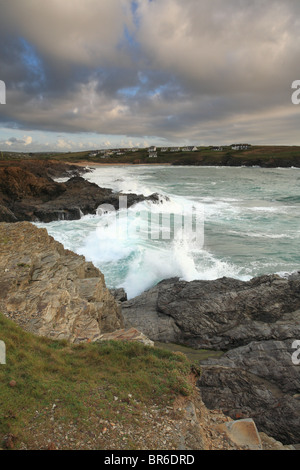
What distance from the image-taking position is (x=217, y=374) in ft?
25.4

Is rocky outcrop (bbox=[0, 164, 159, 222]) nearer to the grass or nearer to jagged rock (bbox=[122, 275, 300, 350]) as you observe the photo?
jagged rock (bbox=[122, 275, 300, 350])

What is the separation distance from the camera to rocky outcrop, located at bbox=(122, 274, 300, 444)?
696cm

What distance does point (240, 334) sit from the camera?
10180 mm

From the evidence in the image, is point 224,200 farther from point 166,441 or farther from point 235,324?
point 166,441

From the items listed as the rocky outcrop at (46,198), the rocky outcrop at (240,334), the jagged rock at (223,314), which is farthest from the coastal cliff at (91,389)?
the rocky outcrop at (46,198)

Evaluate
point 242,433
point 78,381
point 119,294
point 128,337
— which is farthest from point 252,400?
point 119,294

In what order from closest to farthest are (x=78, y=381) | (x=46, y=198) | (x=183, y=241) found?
(x=78, y=381) < (x=183, y=241) < (x=46, y=198)

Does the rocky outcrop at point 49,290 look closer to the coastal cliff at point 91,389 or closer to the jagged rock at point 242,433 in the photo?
the coastal cliff at point 91,389

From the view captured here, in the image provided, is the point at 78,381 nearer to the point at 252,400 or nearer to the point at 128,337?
the point at 128,337

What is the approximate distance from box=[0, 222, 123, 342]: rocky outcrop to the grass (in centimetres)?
108

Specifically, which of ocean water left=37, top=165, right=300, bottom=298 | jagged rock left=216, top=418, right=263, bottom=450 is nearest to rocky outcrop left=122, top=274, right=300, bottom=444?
jagged rock left=216, top=418, right=263, bottom=450

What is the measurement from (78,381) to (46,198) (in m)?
31.9

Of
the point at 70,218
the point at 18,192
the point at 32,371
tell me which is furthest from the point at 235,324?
the point at 18,192
